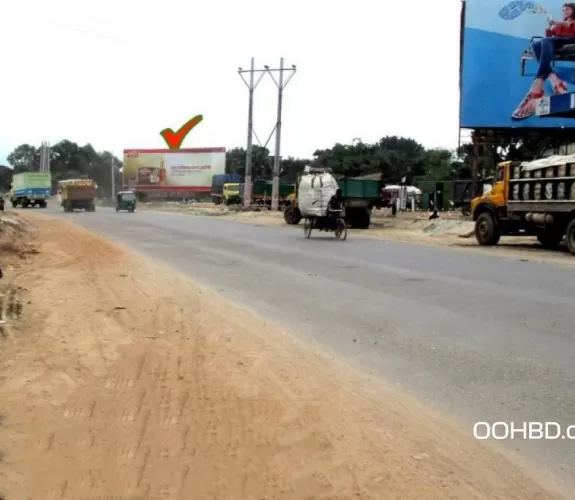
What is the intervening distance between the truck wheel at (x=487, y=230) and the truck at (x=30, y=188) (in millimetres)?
48088

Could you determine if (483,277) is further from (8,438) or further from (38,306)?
(8,438)

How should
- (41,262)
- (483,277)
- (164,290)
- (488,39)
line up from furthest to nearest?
(488,39), (41,262), (483,277), (164,290)

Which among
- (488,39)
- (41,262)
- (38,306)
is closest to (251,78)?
(488,39)

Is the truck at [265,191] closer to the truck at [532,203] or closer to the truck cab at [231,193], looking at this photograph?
the truck cab at [231,193]

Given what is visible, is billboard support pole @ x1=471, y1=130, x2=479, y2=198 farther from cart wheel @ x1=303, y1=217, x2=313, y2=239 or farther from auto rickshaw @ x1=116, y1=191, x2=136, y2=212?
auto rickshaw @ x1=116, y1=191, x2=136, y2=212

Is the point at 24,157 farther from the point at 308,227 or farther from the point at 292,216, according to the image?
the point at 308,227

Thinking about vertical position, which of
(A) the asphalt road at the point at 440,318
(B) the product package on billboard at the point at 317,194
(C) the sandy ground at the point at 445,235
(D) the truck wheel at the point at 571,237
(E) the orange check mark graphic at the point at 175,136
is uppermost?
(E) the orange check mark graphic at the point at 175,136

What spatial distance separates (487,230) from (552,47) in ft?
44.2

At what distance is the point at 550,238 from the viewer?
915 inches

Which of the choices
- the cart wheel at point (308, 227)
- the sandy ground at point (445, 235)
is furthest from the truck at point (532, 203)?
the cart wheel at point (308, 227)

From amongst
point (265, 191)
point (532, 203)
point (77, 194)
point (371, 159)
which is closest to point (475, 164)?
point (532, 203)

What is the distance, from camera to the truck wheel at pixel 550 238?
74.1 ft

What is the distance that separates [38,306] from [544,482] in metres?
7.69

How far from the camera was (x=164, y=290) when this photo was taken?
473 inches
